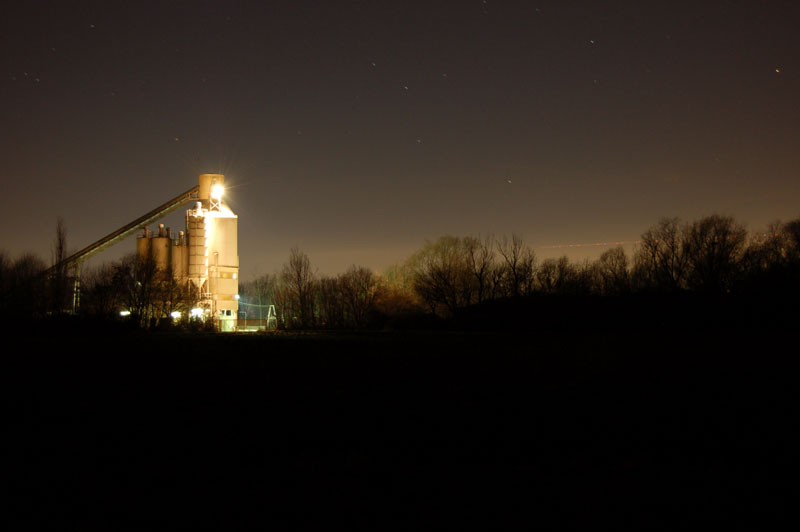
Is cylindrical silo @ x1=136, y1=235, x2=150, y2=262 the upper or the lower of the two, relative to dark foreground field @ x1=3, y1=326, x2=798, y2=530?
upper

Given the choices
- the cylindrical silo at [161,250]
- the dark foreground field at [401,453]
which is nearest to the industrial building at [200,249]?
the cylindrical silo at [161,250]

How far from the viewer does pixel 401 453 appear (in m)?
5.51

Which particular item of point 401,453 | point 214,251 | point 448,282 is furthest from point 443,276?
point 401,453

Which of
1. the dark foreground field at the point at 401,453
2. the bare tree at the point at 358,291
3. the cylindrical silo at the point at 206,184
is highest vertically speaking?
the cylindrical silo at the point at 206,184

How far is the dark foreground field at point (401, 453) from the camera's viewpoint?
4.07m

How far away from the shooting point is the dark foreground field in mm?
4074

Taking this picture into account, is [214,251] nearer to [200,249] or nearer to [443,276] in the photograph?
[200,249]

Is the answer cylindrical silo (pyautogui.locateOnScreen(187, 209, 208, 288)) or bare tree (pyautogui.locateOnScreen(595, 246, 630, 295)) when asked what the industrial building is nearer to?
cylindrical silo (pyautogui.locateOnScreen(187, 209, 208, 288))

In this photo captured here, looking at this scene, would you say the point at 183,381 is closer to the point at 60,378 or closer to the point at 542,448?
the point at 60,378

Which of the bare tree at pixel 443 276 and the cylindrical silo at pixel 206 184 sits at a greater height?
the cylindrical silo at pixel 206 184

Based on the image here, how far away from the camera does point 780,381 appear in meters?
10.6

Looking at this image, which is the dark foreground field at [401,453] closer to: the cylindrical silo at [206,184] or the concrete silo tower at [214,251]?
the concrete silo tower at [214,251]

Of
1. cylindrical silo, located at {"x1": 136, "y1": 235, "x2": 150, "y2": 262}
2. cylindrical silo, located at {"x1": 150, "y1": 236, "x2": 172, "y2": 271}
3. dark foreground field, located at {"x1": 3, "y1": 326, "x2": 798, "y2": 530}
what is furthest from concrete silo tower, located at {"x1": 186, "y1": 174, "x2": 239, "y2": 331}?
dark foreground field, located at {"x1": 3, "y1": 326, "x2": 798, "y2": 530}

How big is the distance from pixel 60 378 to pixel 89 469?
7292 mm
